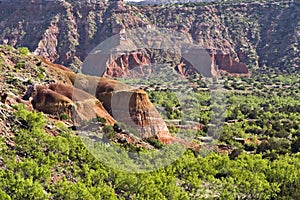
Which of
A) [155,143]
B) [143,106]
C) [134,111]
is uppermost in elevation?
[143,106]

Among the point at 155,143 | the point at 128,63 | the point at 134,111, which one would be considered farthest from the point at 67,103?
the point at 128,63

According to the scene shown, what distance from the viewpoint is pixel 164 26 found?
6486 inches

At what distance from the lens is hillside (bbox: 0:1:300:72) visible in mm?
155000

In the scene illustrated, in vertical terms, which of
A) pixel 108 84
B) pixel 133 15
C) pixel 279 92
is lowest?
pixel 279 92

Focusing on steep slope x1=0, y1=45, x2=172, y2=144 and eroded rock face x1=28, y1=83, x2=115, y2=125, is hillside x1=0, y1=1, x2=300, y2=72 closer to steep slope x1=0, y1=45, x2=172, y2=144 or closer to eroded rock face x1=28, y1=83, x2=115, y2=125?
steep slope x1=0, y1=45, x2=172, y2=144

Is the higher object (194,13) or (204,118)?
(194,13)

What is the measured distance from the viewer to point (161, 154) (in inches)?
1610

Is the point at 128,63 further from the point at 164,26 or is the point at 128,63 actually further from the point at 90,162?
the point at 90,162

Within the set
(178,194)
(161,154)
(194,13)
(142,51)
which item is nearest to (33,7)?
(142,51)

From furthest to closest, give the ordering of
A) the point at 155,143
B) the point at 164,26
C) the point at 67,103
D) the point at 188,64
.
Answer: the point at 164,26
the point at 188,64
the point at 155,143
the point at 67,103

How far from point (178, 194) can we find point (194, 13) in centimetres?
15280

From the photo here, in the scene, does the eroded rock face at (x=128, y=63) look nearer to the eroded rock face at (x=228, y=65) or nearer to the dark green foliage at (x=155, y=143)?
the eroded rock face at (x=228, y=65)

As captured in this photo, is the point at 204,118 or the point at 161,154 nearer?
the point at 161,154

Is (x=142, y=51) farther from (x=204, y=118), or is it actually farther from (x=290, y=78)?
(x=204, y=118)
